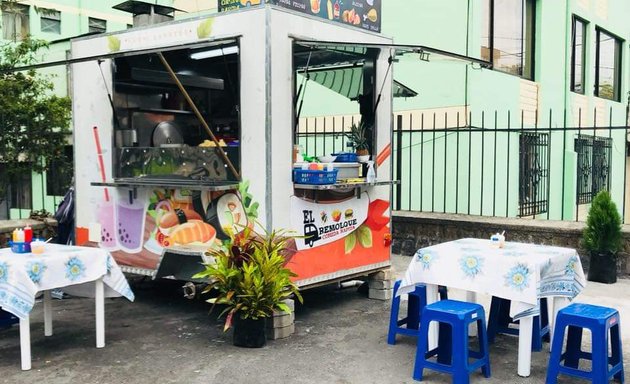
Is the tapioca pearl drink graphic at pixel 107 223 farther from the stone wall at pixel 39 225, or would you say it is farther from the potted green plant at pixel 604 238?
the potted green plant at pixel 604 238

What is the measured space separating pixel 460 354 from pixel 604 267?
410cm

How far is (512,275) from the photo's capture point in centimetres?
454

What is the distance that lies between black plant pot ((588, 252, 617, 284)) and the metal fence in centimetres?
177

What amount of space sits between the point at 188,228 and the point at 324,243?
4.38 feet

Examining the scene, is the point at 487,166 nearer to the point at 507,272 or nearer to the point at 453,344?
the point at 507,272

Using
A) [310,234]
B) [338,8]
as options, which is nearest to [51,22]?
[338,8]

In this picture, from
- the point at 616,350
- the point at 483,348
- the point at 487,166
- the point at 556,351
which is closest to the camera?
the point at 556,351

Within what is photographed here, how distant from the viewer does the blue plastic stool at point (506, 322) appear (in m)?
5.23

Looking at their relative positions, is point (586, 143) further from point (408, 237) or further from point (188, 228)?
point (188, 228)

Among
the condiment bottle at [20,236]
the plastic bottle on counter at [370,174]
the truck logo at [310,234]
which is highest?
the plastic bottle on counter at [370,174]

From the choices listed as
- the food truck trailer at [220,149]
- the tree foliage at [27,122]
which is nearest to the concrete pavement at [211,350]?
the food truck trailer at [220,149]

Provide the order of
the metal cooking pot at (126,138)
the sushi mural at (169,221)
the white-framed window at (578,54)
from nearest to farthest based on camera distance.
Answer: the sushi mural at (169,221) < the metal cooking pot at (126,138) < the white-framed window at (578,54)

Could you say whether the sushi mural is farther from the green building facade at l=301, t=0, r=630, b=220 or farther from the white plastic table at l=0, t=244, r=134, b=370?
the green building facade at l=301, t=0, r=630, b=220

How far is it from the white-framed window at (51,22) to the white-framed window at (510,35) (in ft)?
41.8
